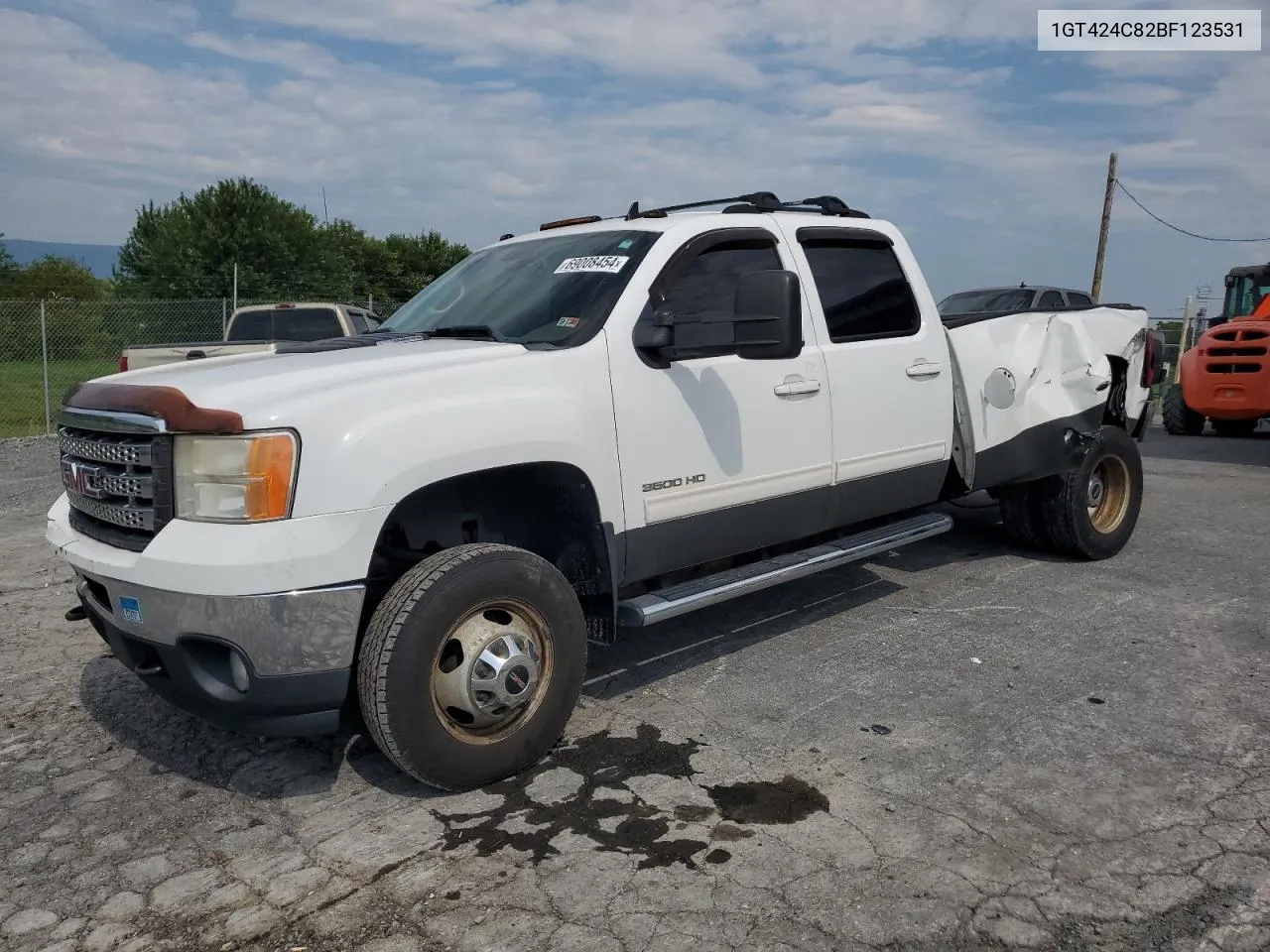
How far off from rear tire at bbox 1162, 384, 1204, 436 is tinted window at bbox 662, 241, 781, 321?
12.9 m

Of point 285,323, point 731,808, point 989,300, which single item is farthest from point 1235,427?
point 731,808

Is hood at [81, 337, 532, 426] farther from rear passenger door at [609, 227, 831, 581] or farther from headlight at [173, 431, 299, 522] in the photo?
rear passenger door at [609, 227, 831, 581]

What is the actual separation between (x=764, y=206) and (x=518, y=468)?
2000mm

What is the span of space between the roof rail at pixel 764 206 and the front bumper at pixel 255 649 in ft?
7.92

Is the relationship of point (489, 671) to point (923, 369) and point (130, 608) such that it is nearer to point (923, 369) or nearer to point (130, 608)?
point (130, 608)

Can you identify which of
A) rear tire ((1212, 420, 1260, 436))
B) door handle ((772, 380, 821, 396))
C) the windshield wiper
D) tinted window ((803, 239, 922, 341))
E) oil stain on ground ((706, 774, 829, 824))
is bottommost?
oil stain on ground ((706, 774, 829, 824))

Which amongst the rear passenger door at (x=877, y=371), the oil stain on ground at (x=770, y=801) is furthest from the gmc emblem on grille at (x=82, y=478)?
the rear passenger door at (x=877, y=371)

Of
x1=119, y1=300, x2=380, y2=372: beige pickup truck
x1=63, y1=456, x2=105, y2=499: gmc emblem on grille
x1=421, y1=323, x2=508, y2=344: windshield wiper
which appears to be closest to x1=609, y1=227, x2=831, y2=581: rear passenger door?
x1=421, y1=323, x2=508, y2=344: windshield wiper

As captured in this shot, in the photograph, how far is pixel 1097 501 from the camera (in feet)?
21.3

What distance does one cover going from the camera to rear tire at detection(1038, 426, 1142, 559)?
6121 mm

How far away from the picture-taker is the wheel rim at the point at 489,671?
3.32 m

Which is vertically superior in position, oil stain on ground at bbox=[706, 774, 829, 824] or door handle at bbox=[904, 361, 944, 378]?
door handle at bbox=[904, 361, 944, 378]

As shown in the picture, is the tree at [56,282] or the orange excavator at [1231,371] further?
the tree at [56,282]

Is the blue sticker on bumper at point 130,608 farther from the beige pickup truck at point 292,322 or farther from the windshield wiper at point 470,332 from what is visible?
the beige pickup truck at point 292,322
